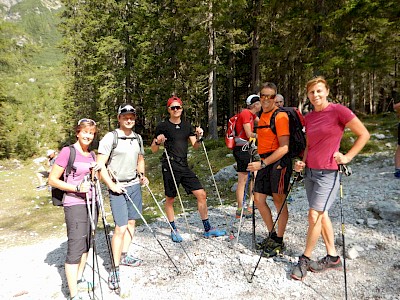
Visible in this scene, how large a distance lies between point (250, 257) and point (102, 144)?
296 cm

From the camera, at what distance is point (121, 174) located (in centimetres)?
462

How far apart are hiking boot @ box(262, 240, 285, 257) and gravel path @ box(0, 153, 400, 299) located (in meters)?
0.10

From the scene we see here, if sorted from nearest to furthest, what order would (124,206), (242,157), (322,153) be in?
(322,153), (124,206), (242,157)

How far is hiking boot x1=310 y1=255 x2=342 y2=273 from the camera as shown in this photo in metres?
4.16

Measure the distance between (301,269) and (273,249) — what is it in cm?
76

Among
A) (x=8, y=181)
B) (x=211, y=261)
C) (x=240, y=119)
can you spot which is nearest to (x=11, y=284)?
(x=211, y=261)

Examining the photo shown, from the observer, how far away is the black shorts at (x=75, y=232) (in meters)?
3.97

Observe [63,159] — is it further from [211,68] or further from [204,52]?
[204,52]

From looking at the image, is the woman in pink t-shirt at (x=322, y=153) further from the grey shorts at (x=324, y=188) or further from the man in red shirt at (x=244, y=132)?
the man in red shirt at (x=244, y=132)

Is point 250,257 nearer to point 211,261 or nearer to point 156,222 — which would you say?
point 211,261

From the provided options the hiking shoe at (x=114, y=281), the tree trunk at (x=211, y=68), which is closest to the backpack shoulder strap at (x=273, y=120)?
the hiking shoe at (x=114, y=281)

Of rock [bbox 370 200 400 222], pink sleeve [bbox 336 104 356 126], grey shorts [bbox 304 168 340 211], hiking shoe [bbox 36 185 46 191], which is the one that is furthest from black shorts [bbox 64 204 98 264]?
hiking shoe [bbox 36 185 46 191]

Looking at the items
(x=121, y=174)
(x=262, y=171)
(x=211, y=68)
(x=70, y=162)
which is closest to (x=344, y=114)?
(x=262, y=171)

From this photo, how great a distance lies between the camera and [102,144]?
14.4ft
